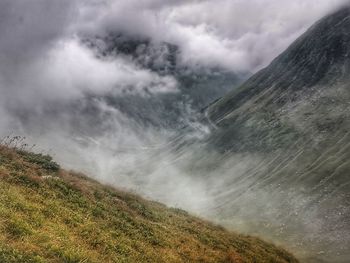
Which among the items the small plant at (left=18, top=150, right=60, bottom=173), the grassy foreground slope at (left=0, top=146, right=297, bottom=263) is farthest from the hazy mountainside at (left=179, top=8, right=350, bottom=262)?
the small plant at (left=18, top=150, right=60, bottom=173)

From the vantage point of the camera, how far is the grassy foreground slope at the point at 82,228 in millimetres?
19281

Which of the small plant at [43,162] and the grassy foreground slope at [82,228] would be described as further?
the small plant at [43,162]

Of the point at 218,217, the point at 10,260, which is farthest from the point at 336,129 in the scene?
the point at 10,260

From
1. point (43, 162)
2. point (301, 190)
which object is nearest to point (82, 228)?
point (43, 162)

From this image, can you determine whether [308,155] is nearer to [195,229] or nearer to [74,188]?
[195,229]

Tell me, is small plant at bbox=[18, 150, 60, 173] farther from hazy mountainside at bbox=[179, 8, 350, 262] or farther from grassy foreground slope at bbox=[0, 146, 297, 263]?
hazy mountainside at bbox=[179, 8, 350, 262]

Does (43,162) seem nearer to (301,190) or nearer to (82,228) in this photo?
(82,228)

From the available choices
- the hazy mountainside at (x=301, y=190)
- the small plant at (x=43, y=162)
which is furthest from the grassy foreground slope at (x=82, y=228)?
the hazy mountainside at (x=301, y=190)

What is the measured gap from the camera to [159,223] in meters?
37.7

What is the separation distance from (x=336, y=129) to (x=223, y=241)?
14977 centimetres

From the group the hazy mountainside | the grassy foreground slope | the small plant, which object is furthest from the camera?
the hazy mountainside

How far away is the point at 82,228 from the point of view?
969 inches

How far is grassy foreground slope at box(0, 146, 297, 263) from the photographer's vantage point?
1928 centimetres

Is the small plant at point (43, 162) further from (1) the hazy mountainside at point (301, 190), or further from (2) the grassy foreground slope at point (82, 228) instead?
(1) the hazy mountainside at point (301, 190)
